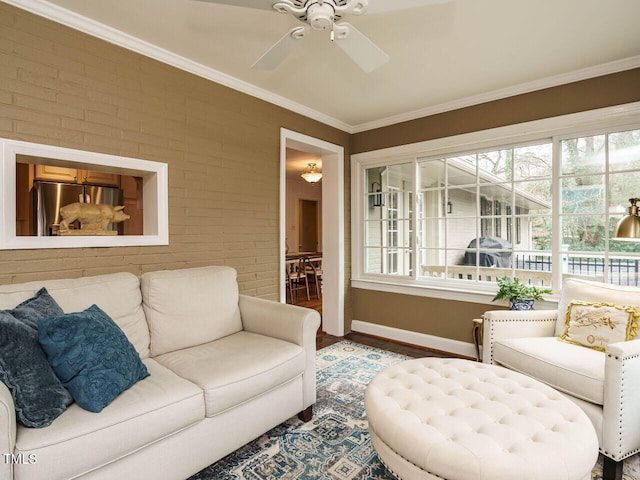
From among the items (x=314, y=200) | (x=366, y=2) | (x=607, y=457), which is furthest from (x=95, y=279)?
(x=314, y=200)

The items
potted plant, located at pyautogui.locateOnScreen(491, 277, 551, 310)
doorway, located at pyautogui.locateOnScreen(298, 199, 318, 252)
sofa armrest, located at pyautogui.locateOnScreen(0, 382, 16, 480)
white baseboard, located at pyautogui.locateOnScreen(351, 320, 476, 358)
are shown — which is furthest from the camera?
doorway, located at pyautogui.locateOnScreen(298, 199, 318, 252)

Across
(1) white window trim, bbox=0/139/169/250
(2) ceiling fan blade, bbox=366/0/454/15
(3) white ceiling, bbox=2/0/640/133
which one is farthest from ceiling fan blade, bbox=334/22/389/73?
(1) white window trim, bbox=0/139/169/250

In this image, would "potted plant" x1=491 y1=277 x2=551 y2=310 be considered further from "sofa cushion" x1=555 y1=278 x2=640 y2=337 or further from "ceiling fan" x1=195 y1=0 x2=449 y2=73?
"ceiling fan" x1=195 y1=0 x2=449 y2=73

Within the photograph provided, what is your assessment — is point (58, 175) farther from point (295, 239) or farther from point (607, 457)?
point (295, 239)

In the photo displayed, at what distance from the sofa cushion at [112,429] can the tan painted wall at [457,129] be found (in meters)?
2.76

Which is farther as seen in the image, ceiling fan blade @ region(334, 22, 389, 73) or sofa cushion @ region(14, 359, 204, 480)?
ceiling fan blade @ region(334, 22, 389, 73)

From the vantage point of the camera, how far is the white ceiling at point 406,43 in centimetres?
208

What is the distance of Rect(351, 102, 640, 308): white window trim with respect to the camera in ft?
9.32

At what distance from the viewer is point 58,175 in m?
3.50

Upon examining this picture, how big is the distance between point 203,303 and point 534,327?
2415 mm

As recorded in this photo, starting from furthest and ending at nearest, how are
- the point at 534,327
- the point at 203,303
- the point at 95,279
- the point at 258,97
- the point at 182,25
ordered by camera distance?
the point at 258,97, the point at 534,327, the point at 203,303, the point at 182,25, the point at 95,279

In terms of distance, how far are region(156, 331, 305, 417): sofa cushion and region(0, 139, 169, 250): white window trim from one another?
34.8 inches

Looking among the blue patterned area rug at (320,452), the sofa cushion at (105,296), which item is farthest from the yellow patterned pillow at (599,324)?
the sofa cushion at (105,296)

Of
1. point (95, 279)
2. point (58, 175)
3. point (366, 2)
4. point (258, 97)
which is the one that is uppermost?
point (258, 97)
